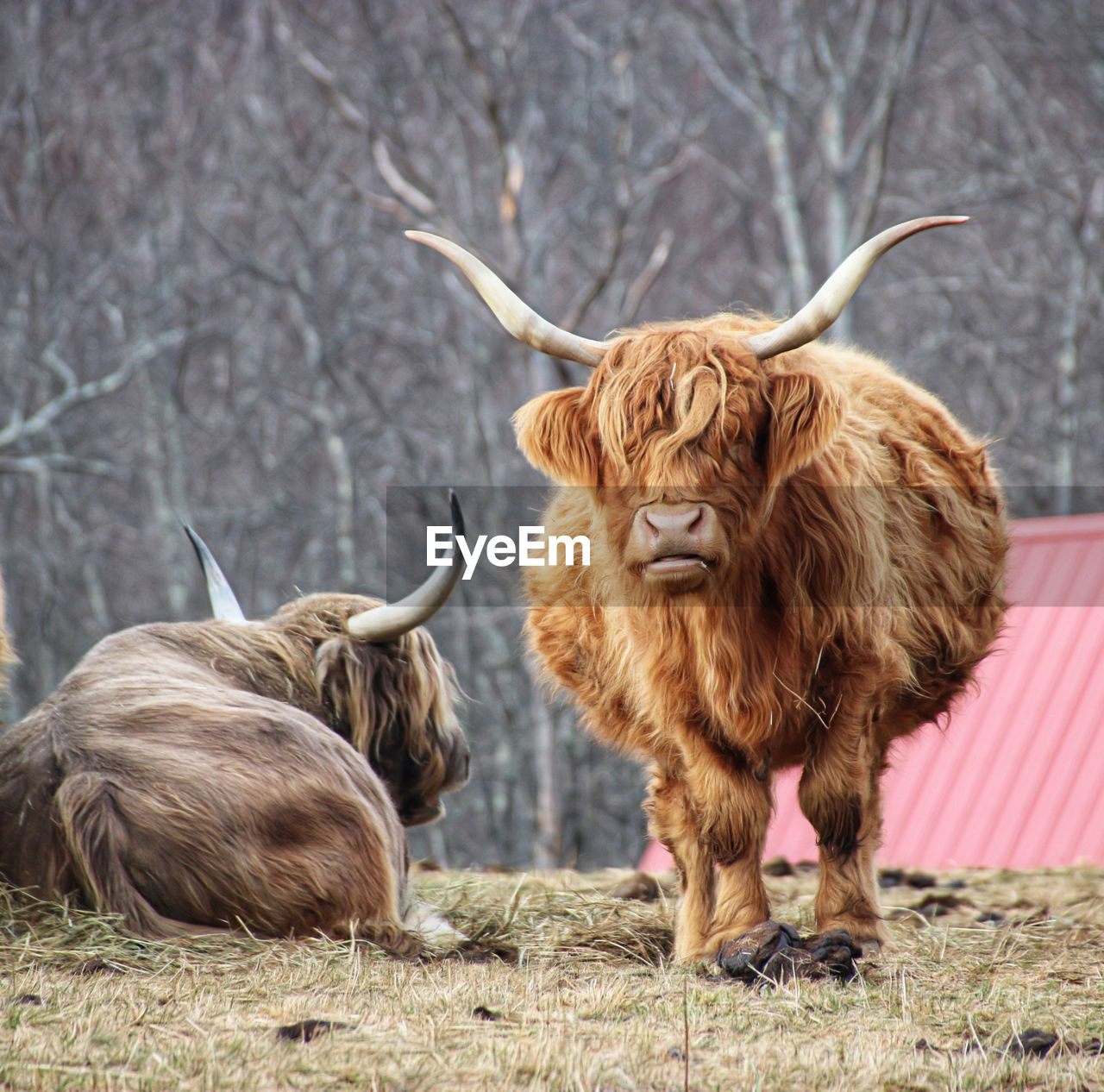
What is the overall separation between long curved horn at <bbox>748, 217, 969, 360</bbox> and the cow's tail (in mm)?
2028

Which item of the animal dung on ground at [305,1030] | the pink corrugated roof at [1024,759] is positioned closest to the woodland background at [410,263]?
the pink corrugated roof at [1024,759]

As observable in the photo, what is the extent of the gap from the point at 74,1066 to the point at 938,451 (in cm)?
297

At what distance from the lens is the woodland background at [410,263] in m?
15.4

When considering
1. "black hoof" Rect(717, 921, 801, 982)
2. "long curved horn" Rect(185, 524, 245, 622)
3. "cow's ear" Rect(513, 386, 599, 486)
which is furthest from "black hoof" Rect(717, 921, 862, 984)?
"long curved horn" Rect(185, 524, 245, 622)

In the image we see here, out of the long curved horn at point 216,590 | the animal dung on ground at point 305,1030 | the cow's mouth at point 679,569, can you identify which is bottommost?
the animal dung on ground at point 305,1030

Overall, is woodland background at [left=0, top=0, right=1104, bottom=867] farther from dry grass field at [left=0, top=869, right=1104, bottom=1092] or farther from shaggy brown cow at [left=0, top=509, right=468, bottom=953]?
dry grass field at [left=0, top=869, right=1104, bottom=1092]

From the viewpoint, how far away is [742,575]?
10.6 feet

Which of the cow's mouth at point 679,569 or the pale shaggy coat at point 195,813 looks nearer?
the cow's mouth at point 679,569

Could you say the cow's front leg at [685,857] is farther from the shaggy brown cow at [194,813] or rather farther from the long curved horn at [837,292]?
→ the long curved horn at [837,292]

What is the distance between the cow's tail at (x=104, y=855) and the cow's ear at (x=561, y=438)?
1386 mm

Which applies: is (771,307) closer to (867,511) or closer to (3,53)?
(3,53)

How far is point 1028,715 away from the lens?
25.8ft

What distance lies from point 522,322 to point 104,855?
168cm

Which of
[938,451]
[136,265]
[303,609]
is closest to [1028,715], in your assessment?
[938,451]
